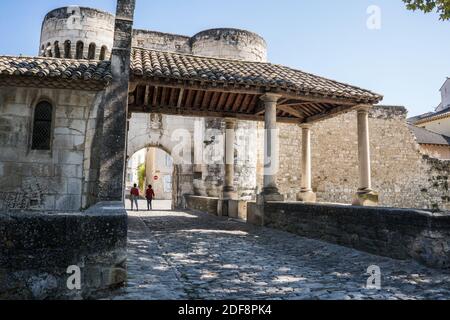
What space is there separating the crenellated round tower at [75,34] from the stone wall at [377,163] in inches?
394

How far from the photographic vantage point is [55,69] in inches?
284

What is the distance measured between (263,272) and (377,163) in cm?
1782

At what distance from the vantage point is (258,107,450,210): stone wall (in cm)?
1867

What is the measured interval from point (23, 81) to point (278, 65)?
757 centimetres

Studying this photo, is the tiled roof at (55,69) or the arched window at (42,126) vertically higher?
the tiled roof at (55,69)

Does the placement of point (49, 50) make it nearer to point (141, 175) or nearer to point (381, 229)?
point (381, 229)

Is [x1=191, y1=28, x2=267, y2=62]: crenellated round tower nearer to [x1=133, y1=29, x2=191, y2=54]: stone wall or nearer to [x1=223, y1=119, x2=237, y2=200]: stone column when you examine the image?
[x1=133, y1=29, x2=191, y2=54]: stone wall

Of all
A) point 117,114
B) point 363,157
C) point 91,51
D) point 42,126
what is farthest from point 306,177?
point 91,51

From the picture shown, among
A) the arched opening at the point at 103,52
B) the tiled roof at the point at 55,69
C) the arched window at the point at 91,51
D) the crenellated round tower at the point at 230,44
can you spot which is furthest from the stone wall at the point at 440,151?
the tiled roof at the point at 55,69

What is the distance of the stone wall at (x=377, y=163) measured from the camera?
1867 centimetres

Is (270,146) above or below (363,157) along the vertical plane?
above

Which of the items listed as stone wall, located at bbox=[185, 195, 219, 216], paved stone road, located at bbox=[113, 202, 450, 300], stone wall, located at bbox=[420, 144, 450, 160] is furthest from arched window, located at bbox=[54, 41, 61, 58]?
stone wall, located at bbox=[420, 144, 450, 160]

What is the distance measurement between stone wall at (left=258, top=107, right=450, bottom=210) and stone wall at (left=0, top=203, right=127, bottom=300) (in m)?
15.6

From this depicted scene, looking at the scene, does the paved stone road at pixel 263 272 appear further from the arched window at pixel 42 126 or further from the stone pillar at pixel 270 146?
the arched window at pixel 42 126
